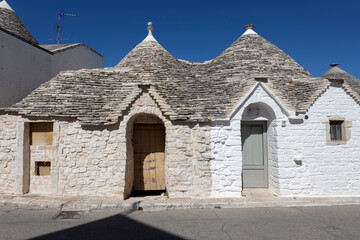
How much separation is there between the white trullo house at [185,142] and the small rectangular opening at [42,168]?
0.04 metres

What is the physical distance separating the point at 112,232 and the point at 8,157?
4899mm

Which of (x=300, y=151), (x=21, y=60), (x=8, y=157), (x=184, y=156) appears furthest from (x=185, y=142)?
(x=21, y=60)

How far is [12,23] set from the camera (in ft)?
36.3

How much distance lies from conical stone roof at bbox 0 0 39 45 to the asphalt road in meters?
9.12

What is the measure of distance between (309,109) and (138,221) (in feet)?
21.4

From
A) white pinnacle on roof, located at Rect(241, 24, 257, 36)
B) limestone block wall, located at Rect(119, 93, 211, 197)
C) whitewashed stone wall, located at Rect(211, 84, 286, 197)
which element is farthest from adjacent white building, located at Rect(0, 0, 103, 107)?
white pinnacle on roof, located at Rect(241, 24, 257, 36)

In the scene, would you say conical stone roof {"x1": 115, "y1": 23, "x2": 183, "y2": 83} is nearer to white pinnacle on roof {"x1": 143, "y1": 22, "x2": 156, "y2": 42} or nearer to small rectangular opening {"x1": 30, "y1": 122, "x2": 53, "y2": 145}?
white pinnacle on roof {"x1": 143, "y1": 22, "x2": 156, "y2": 42}

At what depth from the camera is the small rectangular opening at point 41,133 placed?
23.5 feet

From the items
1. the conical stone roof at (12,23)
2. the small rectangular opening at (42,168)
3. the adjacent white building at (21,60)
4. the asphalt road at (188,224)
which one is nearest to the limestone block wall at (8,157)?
the small rectangular opening at (42,168)

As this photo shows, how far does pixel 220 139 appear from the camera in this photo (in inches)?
274

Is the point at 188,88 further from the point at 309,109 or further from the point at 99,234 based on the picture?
the point at 99,234

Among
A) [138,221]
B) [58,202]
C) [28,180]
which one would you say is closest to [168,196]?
[138,221]

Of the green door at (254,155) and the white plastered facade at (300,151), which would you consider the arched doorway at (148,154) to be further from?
the green door at (254,155)

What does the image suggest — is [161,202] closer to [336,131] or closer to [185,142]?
[185,142]
